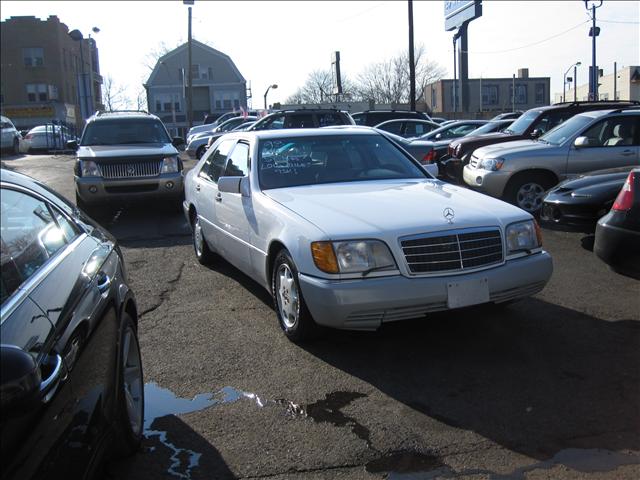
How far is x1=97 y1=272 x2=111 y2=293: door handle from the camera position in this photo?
116 inches

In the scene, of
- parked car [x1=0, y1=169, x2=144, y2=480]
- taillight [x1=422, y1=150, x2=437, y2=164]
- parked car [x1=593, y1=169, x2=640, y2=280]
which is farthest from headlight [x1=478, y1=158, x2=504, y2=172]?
parked car [x1=0, y1=169, x2=144, y2=480]

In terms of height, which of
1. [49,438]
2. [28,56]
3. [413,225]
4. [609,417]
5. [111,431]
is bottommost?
[609,417]

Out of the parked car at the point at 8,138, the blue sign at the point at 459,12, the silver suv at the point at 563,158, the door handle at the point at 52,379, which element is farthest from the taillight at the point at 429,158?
the blue sign at the point at 459,12

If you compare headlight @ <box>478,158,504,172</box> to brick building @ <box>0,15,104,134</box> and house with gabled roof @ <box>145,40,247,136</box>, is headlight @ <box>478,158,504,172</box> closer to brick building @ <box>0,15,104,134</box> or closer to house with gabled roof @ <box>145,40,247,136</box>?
brick building @ <box>0,15,104,134</box>

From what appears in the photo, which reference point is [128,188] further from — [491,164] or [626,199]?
[626,199]

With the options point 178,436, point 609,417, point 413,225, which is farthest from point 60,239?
point 609,417

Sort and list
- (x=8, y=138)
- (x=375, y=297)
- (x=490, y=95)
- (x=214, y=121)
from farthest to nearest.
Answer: (x=490, y=95) < (x=214, y=121) < (x=8, y=138) < (x=375, y=297)

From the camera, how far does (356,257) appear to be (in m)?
4.24

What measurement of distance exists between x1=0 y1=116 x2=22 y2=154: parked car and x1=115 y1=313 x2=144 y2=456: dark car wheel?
27012 mm

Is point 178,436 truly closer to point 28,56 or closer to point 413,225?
point 413,225

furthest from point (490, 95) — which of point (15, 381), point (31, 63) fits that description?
point (15, 381)

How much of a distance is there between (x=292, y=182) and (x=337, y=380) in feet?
6.82

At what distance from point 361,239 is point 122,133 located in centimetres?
896

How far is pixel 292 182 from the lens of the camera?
5621 mm
